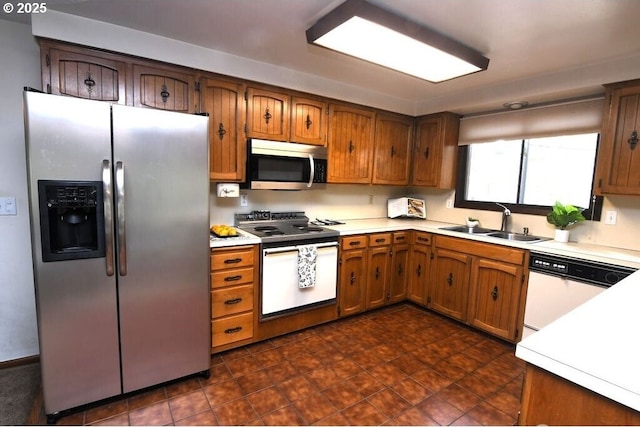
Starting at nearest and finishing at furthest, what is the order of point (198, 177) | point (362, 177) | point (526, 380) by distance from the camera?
point (526, 380) → point (198, 177) → point (362, 177)

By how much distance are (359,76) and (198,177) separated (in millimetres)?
1817

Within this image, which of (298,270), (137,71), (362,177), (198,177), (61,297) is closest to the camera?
(61,297)

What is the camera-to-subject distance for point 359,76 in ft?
9.73

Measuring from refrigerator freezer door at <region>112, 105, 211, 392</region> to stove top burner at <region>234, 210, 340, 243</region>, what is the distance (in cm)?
65

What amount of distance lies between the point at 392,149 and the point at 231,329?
8.42 ft

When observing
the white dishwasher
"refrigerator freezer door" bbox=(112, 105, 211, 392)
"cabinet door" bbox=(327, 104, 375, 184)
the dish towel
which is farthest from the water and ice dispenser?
the white dishwasher

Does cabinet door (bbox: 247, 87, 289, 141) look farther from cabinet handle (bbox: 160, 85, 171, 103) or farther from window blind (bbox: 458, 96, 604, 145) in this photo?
window blind (bbox: 458, 96, 604, 145)

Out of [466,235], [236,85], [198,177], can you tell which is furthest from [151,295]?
[466,235]

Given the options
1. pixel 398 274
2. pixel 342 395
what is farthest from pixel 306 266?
pixel 398 274

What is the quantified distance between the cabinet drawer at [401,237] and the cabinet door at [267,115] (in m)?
1.52

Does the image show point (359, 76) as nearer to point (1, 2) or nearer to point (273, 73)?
point (273, 73)

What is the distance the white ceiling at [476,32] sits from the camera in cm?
176

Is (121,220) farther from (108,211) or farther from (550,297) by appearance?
(550,297)

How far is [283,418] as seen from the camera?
1.83m
